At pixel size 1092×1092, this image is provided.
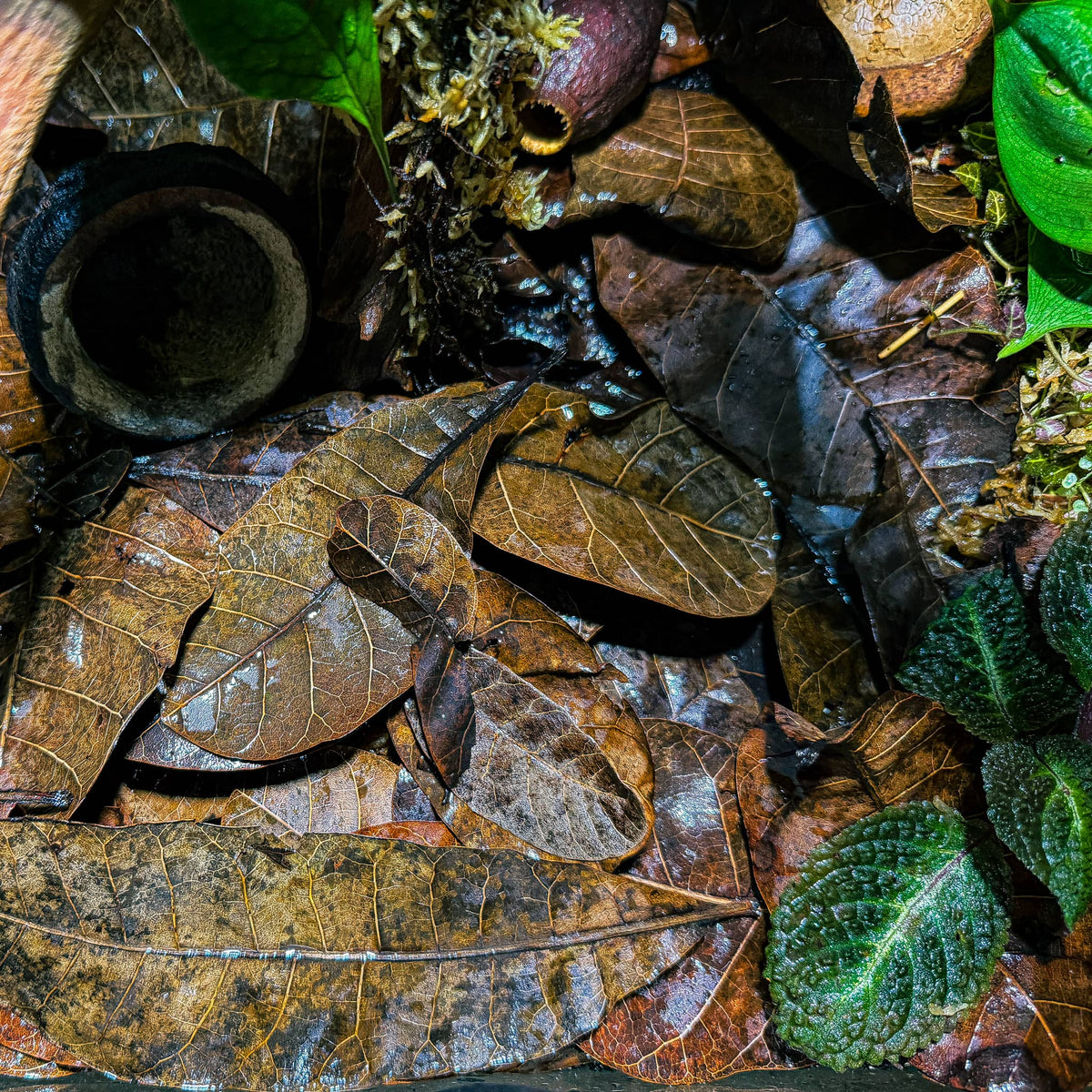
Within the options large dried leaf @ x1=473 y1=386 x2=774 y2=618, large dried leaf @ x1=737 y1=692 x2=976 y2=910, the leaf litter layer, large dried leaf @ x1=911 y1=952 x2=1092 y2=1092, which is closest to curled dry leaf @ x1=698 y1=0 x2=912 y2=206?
the leaf litter layer

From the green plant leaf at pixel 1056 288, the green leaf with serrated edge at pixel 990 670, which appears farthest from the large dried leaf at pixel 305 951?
the green plant leaf at pixel 1056 288

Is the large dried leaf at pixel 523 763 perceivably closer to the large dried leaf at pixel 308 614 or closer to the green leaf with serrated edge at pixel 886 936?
the large dried leaf at pixel 308 614

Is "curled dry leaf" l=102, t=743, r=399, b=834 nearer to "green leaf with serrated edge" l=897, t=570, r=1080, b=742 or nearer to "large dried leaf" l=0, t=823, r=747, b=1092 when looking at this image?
"large dried leaf" l=0, t=823, r=747, b=1092

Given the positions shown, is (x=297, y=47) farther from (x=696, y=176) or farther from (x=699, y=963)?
(x=699, y=963)

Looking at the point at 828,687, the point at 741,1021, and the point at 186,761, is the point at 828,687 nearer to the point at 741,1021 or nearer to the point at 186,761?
the point at 741,1021

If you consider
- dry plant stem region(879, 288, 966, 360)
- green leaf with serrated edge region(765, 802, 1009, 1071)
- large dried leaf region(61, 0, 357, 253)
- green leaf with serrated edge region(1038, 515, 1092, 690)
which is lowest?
green leaf with serrated edge region(765, 802, 1009, 1071)

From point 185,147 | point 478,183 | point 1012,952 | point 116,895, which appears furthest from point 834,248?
point 116,895

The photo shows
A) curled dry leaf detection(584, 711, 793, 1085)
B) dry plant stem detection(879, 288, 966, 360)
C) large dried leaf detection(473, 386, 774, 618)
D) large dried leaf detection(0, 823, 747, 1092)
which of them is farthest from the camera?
A: dry plant stem detection(879, 288, 966, 360)
